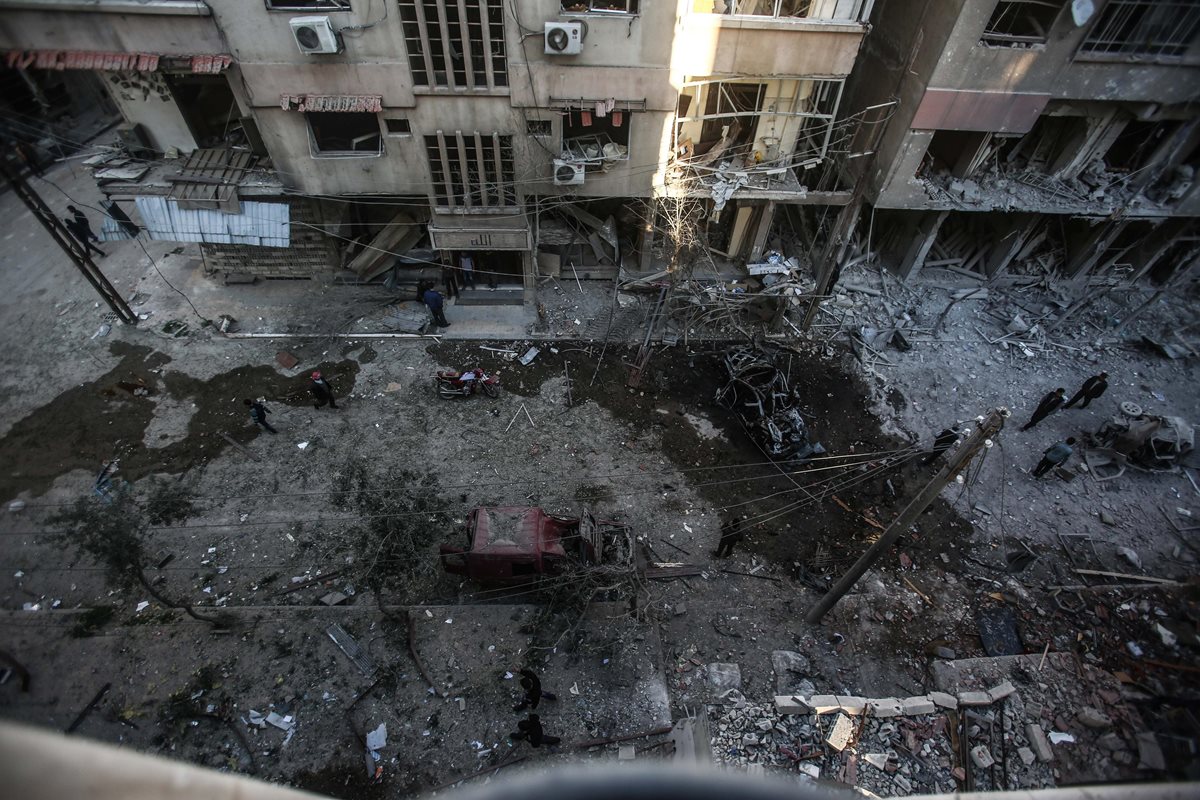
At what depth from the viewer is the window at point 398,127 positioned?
1617 centimetres

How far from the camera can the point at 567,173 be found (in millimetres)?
17109

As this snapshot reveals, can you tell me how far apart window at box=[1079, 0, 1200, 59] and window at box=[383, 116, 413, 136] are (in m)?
18.8

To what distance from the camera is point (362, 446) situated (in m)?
15.6

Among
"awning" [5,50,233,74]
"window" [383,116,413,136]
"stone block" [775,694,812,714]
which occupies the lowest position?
"stone block" [775,694,812,714]

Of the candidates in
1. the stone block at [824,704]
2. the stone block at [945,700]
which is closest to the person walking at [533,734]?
the stone block at [824,704]

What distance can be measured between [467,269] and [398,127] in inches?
183

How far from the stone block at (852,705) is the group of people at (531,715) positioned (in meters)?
5.30

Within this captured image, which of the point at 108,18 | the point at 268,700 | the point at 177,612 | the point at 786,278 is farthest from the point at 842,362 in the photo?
the point at 108,18

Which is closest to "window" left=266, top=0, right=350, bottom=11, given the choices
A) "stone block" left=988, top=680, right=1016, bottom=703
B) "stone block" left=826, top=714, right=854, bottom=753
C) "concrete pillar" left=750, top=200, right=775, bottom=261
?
"concrete pillar" left=750, top=200, right=775, bottom=261

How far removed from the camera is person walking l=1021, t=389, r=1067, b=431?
15852mm

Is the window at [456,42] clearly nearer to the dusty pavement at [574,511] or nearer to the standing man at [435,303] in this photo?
the standing man at [435,303]

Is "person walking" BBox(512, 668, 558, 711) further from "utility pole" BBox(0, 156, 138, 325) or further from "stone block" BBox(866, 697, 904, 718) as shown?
"utility pole" BBox(0, 156, 138, 325)

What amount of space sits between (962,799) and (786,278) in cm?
1835

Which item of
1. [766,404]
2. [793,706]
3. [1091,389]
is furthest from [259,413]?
[1091,389]
